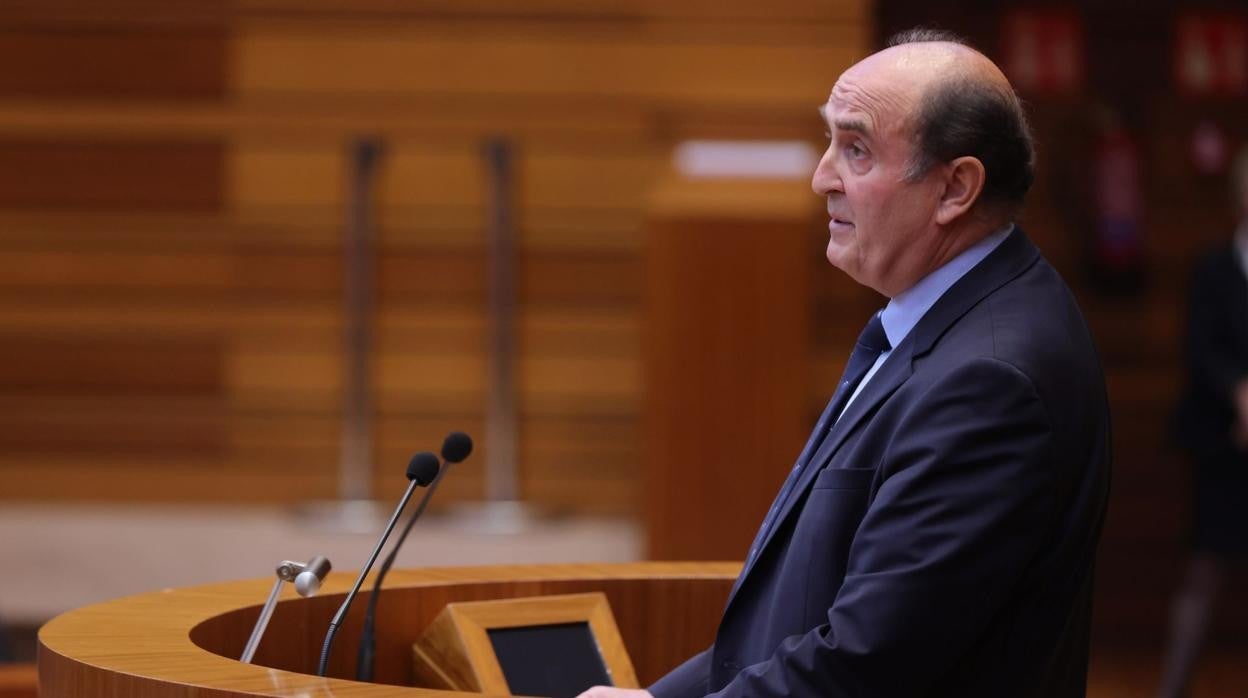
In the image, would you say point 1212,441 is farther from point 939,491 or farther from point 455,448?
point 939,491

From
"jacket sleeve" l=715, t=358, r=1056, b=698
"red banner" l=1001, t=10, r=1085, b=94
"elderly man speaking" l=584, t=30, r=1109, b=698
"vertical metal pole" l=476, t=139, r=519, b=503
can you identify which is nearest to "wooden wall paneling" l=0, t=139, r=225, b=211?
"vertical metal pole" l=476, t=139, r=519, b=503

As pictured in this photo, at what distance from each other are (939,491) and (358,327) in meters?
4.10

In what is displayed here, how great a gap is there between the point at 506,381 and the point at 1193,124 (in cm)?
254

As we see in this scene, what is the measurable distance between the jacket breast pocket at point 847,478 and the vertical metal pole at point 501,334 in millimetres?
3762

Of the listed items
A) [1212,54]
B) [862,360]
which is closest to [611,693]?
[862,360]

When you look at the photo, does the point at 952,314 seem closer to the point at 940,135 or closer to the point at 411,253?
the point at 940,135

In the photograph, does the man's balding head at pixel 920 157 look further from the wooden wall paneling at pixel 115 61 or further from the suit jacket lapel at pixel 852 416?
the wooden wall paneling at pixel 115 61

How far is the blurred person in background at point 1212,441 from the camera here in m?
5.41

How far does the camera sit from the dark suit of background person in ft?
5.88

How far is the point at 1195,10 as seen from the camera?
21.1ft

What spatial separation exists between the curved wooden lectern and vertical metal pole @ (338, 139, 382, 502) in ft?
10.2

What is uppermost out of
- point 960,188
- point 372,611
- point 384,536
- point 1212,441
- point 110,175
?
point 960,188

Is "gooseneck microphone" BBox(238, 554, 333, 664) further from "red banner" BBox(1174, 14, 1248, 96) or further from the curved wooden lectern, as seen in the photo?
"red banner" BBox(1174, 14, 1248, 96)

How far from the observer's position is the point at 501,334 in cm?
576
